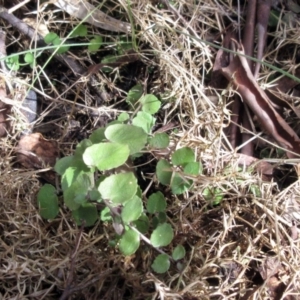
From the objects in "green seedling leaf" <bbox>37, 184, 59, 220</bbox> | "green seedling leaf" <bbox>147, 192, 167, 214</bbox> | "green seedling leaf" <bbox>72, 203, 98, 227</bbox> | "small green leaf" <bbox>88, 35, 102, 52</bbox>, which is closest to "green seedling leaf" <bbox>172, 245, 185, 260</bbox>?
"green seedling leaf" <bbox>147, 192, 167, 214</bbox>

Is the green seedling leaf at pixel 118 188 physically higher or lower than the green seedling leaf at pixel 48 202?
higher

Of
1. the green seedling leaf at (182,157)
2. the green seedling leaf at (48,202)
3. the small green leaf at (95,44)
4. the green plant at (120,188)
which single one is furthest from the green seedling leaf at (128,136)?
the small green leaf at (95,44)

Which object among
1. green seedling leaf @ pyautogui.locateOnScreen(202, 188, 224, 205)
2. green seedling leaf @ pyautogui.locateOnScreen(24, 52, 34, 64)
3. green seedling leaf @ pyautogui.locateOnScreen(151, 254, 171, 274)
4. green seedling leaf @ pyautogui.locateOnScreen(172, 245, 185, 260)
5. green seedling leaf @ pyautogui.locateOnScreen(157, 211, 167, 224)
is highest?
green seedling leaf @ pyautogui.locateOnScreen(24, 52, 34, 64)

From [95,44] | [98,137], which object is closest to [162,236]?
[98,137]

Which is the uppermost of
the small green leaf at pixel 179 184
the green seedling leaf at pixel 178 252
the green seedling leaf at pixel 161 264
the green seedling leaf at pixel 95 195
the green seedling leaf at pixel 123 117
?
the green seedling leaf at pixel 123 117

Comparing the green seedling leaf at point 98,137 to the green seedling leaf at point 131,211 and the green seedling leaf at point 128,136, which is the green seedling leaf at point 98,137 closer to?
the green seedling leaf at point 128,136

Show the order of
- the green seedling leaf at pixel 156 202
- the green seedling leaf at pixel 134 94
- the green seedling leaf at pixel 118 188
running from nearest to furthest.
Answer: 1. the green seedling leaf at pixel 118 188
2. the green seedling leaf at pixel 156 202
3. the green seedling leaf at pixel 134 94

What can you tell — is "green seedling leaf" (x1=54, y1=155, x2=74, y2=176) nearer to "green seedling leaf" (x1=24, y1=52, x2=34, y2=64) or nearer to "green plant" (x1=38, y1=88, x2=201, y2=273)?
"green plant" (x1=38, y1=88, x2=201, y2=273)

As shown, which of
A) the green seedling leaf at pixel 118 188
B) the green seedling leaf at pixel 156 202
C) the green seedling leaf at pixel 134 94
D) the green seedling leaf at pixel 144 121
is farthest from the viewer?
the green seedling leaf at pixel 134 94

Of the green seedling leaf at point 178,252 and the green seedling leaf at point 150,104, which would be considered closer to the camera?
the green seedling leaf at point 178,252
